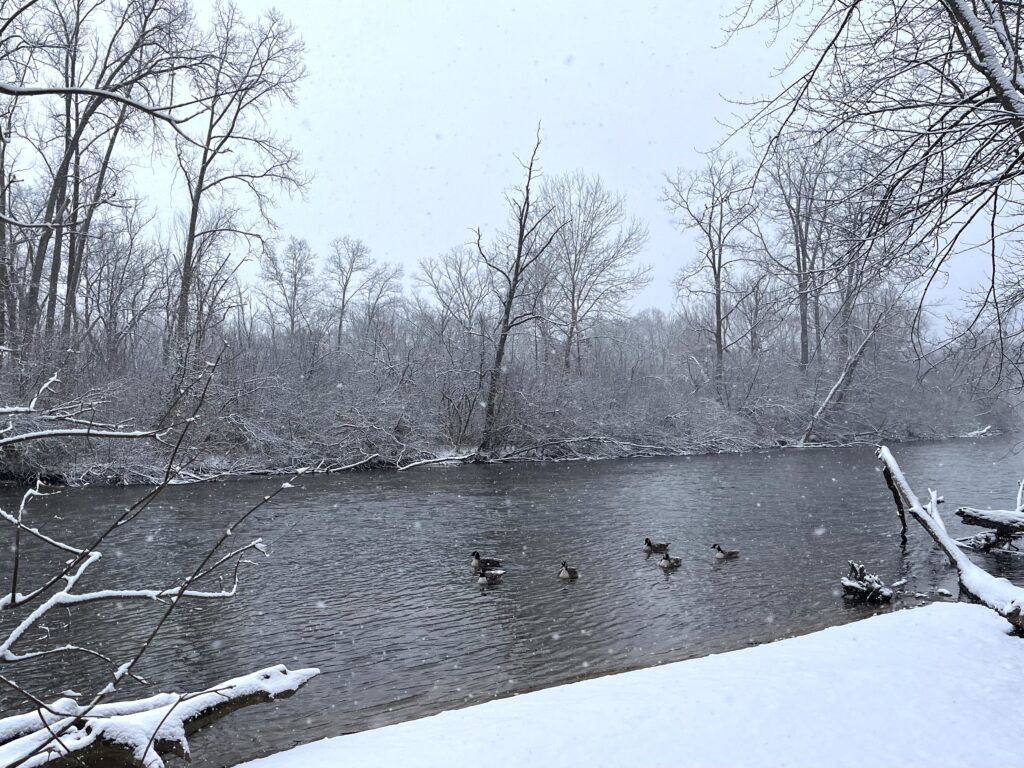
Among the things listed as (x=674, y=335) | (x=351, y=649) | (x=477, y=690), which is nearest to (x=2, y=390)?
(x=351, y=649)

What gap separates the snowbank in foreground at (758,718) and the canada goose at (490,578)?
3984 millimetres

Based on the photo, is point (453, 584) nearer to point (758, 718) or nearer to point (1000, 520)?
point (758, 718)

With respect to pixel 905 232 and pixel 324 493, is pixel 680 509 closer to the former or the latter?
pixel 324 493

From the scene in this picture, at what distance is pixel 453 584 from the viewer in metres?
9.52

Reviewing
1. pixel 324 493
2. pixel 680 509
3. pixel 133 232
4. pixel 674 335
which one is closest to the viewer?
pixel 680 509

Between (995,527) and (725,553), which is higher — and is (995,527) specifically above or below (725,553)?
above

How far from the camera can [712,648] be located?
23.4 feet

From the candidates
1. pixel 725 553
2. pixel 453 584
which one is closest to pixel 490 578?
pixel 453 584

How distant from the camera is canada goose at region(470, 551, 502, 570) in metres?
9.80

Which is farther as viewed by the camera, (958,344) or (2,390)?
(2,390)

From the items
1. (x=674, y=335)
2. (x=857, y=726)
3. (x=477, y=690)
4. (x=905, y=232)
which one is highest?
(x=674, y=335)

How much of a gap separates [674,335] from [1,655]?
6046 cm

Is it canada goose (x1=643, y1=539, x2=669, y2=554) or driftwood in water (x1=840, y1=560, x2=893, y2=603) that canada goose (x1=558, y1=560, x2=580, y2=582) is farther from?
driftwood in water (x1=840, y1=560, x2=893, y2=603)

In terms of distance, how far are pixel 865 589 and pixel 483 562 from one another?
16.5 ft
